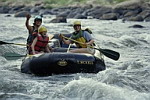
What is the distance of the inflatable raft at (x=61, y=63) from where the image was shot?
9047mm

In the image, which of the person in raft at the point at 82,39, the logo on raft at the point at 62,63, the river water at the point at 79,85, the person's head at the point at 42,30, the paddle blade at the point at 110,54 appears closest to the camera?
the river water at the point at 79,85

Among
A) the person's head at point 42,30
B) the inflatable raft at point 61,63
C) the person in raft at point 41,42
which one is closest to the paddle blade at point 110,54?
the inflatable raft at point 61,63

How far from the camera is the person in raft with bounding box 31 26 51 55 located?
388 inches

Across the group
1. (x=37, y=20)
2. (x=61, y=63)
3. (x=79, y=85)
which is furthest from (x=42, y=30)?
(x=79, y=85)

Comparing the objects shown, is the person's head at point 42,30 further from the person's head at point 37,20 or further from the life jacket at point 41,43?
the person's head at point 37,20

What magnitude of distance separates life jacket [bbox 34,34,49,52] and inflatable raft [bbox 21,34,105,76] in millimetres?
677

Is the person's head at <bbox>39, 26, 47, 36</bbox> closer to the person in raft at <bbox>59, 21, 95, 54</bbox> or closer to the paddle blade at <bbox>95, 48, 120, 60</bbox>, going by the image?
the person in raft at <bbox>59, 21, 95, 54</bbox>

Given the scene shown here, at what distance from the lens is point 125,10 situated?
45.9 meters

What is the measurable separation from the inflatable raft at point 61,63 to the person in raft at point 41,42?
1.85 ft

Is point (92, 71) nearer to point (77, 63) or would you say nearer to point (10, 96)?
point (77, 63)

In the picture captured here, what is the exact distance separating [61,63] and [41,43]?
4.20 ft

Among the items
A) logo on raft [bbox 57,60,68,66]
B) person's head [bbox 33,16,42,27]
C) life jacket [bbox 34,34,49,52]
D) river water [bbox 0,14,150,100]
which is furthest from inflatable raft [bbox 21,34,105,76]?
person's head [bbox 33,16,42,27]

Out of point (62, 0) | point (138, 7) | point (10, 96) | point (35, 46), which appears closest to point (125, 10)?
point (138, 7)

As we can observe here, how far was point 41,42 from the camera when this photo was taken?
32.9 ft
